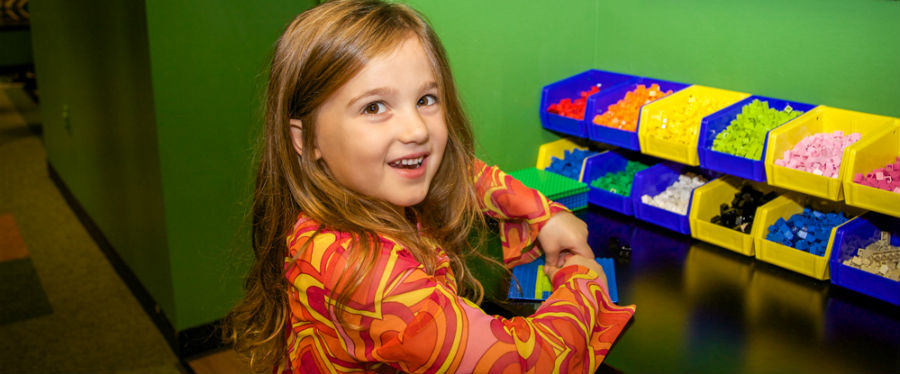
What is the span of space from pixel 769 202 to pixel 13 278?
3062 mm

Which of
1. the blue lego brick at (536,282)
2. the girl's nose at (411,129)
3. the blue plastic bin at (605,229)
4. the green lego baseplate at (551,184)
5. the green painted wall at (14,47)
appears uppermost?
the girl's nose at (411,129)

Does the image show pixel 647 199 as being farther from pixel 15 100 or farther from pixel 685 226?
pixel 15 100

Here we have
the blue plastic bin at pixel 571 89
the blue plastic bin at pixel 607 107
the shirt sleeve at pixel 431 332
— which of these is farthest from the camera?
the blue plastic bin at pixel 571 89

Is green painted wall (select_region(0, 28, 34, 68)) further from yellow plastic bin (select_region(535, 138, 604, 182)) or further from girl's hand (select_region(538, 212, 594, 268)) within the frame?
girl's hand (select_region(538, 212, 594, 268))

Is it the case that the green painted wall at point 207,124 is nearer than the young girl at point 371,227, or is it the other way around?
A: the young girl at point 371,227

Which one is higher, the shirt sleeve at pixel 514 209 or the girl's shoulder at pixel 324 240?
the girl's shoulder at pixel 324 240

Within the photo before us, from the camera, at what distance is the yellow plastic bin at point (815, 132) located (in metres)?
1.44

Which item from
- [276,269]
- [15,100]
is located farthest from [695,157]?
[15,100]

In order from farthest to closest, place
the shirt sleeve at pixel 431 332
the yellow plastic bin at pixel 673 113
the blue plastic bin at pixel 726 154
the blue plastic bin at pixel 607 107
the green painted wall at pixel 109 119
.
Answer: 1. the green painted wall at pixel 109 119
2. the blue plastic bin at pixel 607 107
3. the yellow plastic bin at pixel 673 113
4. the blue plastic bin at pixel 726 154
5. the shirt sleeve at pixel 431 332

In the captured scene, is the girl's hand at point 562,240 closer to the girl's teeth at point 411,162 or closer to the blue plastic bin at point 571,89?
the girl's teeth at point 411,162

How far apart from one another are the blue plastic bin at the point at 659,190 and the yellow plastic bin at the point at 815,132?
208 mm

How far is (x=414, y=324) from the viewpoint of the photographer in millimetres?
1001

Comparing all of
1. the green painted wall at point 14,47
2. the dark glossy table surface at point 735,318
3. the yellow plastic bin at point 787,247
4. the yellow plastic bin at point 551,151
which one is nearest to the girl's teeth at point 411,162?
the dark glossy table surface at point 735,318

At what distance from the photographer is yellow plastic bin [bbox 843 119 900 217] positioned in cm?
136
